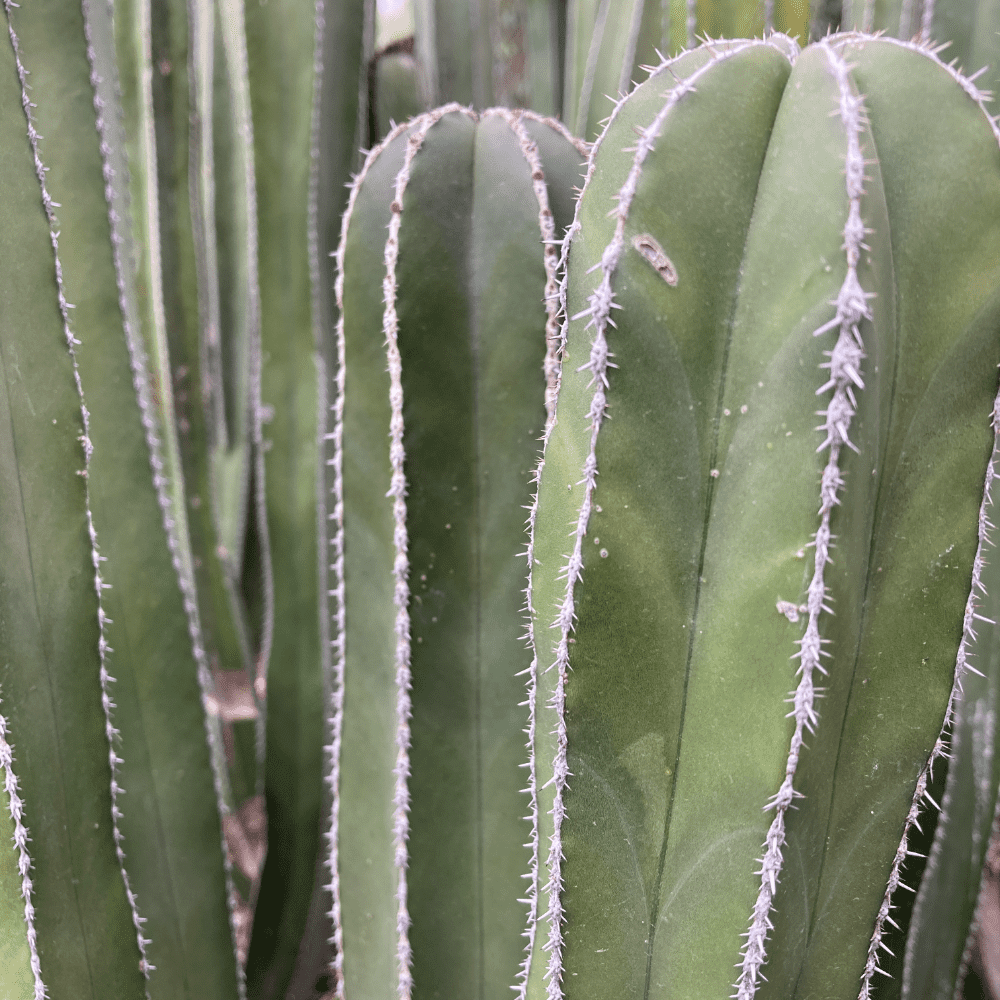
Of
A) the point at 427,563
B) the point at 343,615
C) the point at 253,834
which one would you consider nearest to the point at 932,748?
the point at 427,563

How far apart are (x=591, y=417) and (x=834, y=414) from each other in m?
0.19

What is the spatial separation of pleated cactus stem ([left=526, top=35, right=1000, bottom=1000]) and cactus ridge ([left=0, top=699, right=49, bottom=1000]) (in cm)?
60

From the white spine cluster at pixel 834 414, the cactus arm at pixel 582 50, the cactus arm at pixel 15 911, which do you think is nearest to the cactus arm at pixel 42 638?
the cactus arm at pixel 15 911

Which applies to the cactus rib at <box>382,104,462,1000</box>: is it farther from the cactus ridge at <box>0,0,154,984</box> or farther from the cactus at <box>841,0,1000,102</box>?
the cactus at <box>841,0,1000,102</box>

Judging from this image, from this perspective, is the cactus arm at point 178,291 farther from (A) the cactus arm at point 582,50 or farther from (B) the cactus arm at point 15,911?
(A) the cactus arm at point 582,50

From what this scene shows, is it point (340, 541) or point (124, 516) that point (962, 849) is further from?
point (124, 516)

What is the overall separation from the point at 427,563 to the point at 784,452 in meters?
0.48

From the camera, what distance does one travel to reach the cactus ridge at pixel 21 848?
2.82 feet

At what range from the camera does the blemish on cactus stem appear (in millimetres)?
639

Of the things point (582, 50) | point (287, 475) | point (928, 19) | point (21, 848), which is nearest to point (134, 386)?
point (287, 475)

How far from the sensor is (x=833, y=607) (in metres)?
0.63

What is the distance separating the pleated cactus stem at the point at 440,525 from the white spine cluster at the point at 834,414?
37 cm

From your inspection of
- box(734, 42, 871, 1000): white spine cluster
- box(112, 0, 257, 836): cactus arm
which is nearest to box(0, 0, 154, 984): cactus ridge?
box(112, 0, 257, 836): cactus arm

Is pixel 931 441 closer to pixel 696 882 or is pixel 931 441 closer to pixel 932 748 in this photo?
pixel 932 748
